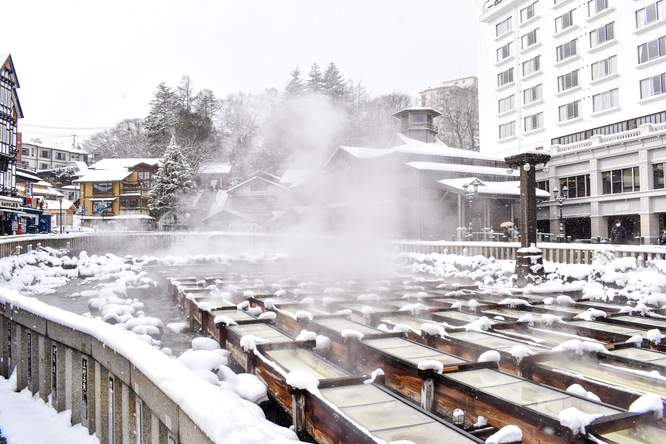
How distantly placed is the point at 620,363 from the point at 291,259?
11.9 meters

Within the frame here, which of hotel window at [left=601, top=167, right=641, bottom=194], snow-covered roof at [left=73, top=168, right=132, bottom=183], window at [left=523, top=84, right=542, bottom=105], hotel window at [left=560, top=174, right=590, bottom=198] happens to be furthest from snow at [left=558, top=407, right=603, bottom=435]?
snow-covered roof at [left=73, top=168, right=132, bottom=183]

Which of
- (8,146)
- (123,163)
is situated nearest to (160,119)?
(123,163)

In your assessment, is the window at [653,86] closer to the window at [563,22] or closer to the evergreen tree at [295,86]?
the window at [563,22]

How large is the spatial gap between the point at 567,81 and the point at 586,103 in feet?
6.31

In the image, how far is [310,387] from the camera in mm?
2211

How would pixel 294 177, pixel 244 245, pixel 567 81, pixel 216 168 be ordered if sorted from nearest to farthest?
pixel 244 245 → pixel 567 81 → pixel 294 177 → pixel 216 168

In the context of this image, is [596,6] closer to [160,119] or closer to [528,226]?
[528,226]

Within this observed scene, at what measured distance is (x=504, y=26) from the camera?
2823cm

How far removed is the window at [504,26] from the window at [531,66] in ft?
9.76

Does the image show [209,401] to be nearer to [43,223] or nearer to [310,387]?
[310,387]

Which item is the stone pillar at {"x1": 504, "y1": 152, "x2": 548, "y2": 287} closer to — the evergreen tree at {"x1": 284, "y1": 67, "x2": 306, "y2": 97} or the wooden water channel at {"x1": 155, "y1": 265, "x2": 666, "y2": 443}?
the wooden water channel at {"x1": 155, "y1": 265, "x2": 666, "y2": 443}

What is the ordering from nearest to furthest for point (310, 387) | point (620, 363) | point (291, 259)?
point (310, 387)
point (620, 363)
point (291, 259)

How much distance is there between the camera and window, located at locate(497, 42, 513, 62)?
2766cm

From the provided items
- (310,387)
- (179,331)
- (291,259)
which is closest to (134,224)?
(291,259)
